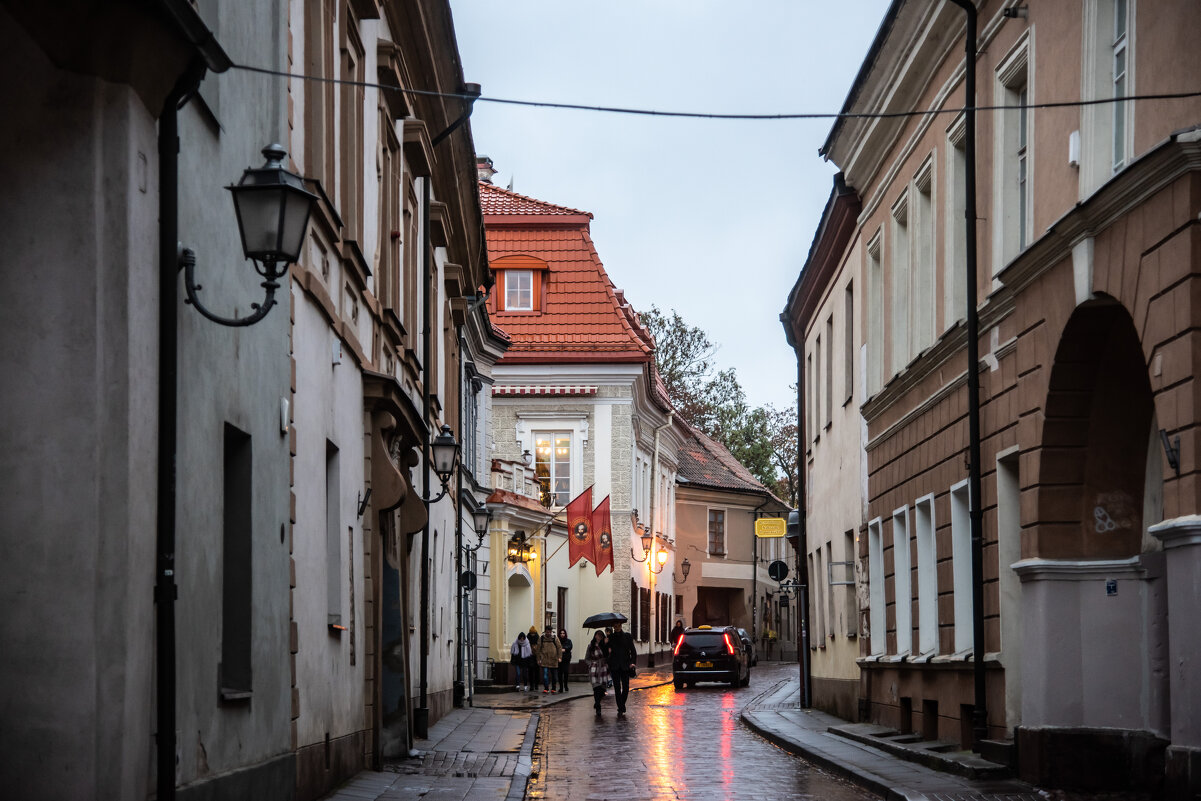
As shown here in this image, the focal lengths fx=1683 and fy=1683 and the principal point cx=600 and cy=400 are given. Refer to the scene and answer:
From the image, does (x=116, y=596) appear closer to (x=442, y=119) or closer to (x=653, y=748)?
(x=653, y=748)

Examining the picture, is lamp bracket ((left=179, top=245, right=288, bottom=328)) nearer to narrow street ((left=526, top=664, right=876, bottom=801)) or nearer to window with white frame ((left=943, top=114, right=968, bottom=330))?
narrow street ((left=526, top=664, right=876, bottom=801))

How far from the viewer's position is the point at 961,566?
65.0 ft

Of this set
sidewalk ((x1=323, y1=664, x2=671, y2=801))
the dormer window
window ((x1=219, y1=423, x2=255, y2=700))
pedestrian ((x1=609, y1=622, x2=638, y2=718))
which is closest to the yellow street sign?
pedestrian ((x1=609, y1=622, x2=638, y2=718))

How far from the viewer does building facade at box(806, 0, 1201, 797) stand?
40.2 ft

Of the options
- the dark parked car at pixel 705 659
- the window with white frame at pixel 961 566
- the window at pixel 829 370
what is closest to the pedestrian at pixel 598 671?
the window at pixel 829 370

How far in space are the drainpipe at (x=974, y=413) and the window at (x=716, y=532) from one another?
5785cm

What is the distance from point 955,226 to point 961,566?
408 centimetres

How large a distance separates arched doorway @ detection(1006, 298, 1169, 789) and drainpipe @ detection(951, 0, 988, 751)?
1.93 meters

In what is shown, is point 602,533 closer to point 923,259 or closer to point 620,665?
point 620,665

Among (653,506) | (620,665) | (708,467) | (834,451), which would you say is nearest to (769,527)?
(834,451)

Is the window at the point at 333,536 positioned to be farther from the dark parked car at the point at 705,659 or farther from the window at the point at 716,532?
the window at the point at 716,532

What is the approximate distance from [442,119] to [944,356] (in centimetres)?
1114

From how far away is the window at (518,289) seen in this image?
2247 inches

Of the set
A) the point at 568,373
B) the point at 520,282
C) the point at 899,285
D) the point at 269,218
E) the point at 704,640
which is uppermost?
the point at 520,282
